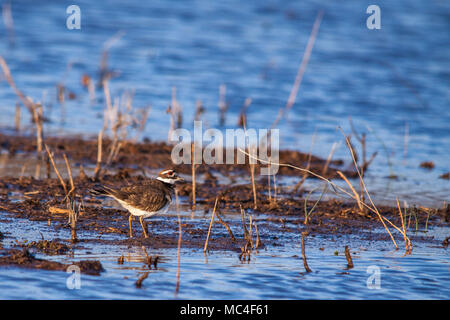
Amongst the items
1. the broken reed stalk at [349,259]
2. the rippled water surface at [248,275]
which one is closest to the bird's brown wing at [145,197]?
the rippled water surface at [248,275]

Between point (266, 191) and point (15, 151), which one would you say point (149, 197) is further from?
point (15, 151)

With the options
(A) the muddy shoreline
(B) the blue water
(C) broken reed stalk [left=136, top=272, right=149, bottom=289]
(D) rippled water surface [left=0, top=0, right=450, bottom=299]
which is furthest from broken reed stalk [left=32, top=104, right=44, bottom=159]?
(C) broken reed stalk [left=136, top=272, right=149, bottom=289]

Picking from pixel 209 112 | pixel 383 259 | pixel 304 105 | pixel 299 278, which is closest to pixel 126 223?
pixel 299 278

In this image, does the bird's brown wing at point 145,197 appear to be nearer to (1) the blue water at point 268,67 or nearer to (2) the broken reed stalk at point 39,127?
(2) the broken reed stalk at point 39,127

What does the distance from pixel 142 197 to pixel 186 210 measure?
4.79 ft

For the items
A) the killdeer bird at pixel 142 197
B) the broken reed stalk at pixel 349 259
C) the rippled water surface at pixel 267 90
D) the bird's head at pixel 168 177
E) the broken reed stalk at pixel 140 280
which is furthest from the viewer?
the bird's head at pixel 168 177

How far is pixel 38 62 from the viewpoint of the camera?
68.6 ft

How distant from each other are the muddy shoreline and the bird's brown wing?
1.29ft

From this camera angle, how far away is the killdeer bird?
359 inches

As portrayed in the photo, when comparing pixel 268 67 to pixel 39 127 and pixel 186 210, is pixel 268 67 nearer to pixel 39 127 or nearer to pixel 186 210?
Result: pixel 39 127

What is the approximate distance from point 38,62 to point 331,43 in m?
10.6

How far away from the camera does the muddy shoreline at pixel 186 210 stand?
8.80 metres

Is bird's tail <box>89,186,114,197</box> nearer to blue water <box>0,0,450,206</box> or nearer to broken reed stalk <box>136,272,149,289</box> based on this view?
broken reed stalk <box>136,272,149,289</box>

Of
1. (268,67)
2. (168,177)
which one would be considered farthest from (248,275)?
(268,67)
